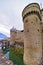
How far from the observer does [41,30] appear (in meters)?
13.7

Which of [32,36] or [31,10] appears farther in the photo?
[31,10]

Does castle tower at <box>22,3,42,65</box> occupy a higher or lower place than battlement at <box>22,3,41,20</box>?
lower

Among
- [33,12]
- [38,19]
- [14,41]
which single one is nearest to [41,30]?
[38,19]

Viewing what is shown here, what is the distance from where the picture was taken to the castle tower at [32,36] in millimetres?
12016

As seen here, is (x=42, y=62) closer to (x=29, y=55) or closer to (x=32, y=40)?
(x=29, y=55)

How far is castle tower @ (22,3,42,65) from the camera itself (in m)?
12.0

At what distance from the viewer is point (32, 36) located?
1235 cm

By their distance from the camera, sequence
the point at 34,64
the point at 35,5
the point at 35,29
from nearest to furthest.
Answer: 1. the point at 34,64
2. the point at 35,29
3. the point at 35,5

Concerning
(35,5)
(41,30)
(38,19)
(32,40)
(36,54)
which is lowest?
(36,54)

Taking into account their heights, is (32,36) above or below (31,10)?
below

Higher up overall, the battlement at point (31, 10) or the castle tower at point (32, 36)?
the battlement at point (31, 10)

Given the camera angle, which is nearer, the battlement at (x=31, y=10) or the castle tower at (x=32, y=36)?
the castle tower at (x=32, y=36)

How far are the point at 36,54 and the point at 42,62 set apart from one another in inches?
41.1

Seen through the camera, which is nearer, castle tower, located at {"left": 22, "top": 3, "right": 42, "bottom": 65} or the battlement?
castle tower, located at {"left": 22, "top": 3, "right": 42, "bottom": 65}
